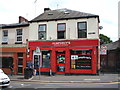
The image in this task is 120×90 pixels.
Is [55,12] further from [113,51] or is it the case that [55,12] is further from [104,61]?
[104,61]

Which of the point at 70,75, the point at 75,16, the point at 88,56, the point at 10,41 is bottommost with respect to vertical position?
the point at 70,75

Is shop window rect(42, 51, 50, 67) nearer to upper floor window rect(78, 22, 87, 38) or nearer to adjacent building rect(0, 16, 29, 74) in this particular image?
adjacent building rect(0, 16, 29, 74)

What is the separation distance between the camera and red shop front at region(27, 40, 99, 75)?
2180 cm

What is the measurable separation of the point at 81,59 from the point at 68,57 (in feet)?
4.87

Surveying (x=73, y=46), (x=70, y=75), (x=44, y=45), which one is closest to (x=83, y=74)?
(x=70, y=75)

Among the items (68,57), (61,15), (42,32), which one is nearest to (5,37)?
(42,32)

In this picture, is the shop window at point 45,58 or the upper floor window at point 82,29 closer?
the upper floor window at point 82,29

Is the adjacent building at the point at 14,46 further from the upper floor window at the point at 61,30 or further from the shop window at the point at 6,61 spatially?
the upper floor window at the point at 61,30

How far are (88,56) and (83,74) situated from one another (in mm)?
2069

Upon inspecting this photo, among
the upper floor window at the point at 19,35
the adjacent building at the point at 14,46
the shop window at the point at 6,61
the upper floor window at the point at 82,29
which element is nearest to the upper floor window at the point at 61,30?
the upper floor window at the point at 82,29

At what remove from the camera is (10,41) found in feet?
84.5

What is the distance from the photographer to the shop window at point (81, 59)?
72.1 ft

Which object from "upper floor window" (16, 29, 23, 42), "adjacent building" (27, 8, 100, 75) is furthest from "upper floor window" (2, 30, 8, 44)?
"adjacent building" (27, 8, 100, 75)

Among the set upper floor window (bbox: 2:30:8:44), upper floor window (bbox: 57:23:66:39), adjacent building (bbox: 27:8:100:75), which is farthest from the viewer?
upper floor window (bbox: 2:30:8:44)
